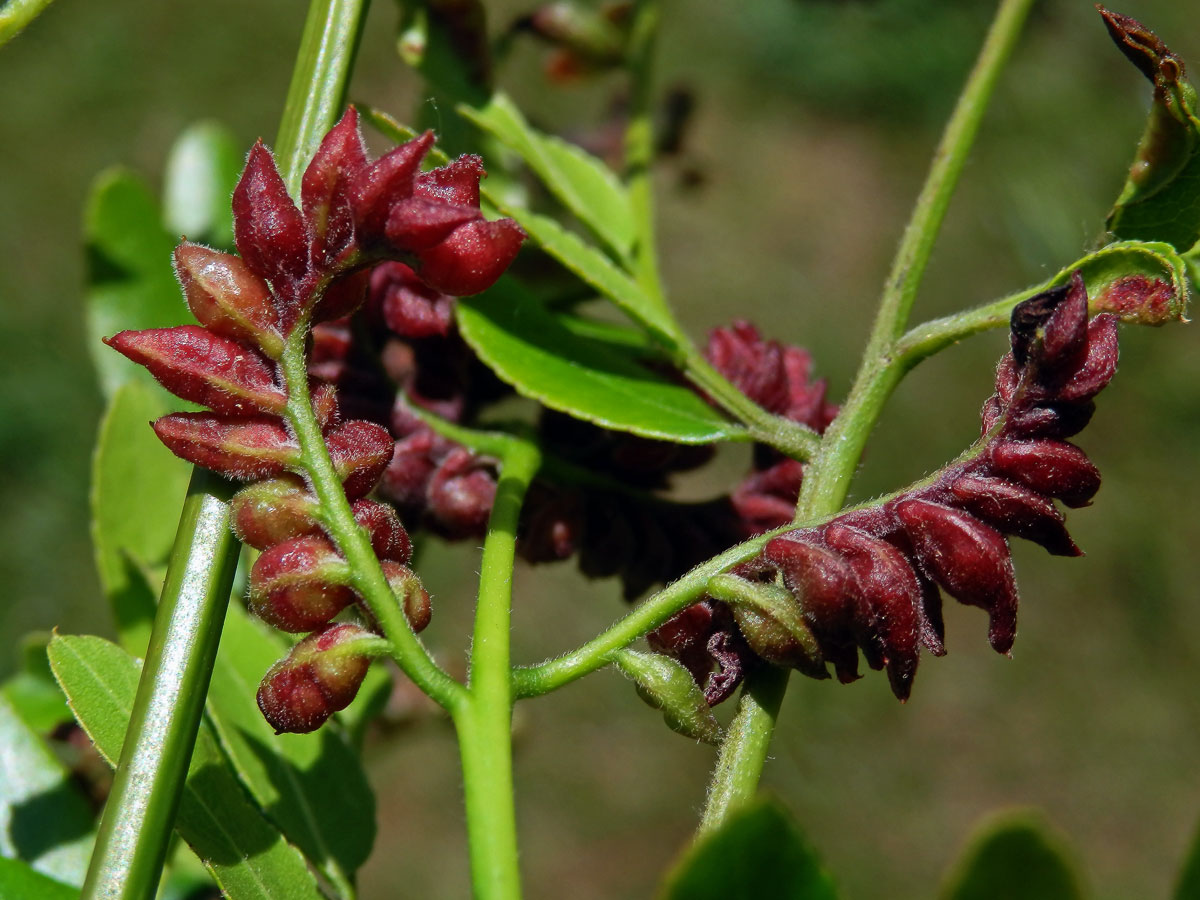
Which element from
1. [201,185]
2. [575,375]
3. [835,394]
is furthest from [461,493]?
[835,394]

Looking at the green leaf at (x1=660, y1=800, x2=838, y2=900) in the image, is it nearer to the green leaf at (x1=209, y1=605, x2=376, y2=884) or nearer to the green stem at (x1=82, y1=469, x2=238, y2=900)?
the green stem at (x1=82, y1=469, x2=238, y2=900)

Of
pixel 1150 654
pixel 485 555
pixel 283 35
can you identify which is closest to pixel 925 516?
pixel 485 555

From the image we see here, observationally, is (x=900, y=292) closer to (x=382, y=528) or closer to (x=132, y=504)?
(x=382, y=528)

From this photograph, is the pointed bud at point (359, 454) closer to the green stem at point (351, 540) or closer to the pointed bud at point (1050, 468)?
the green stem at point (351, 540)

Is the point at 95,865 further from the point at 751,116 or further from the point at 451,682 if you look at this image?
the point at 751,116

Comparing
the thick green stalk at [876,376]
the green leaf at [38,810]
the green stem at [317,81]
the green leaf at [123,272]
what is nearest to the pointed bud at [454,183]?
the green stem at [317,81]

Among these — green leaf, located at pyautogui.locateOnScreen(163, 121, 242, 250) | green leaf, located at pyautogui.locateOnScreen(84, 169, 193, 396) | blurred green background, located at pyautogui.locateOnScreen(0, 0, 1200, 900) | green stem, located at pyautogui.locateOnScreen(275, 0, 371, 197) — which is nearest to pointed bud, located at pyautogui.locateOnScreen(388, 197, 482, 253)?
green stem, located at pyautogui.locateOnScreen(275, 0, 371, 197)
